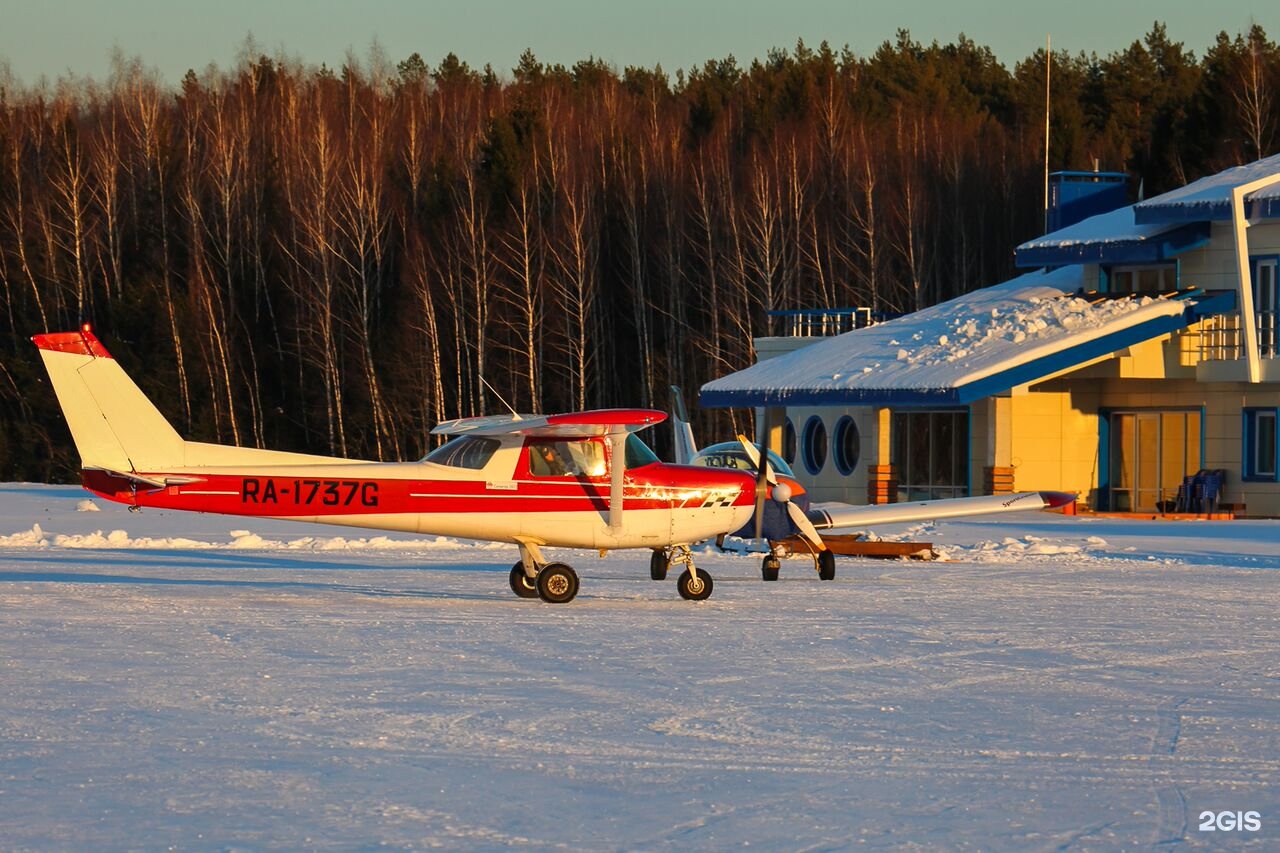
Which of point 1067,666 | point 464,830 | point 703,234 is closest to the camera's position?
point 464,830

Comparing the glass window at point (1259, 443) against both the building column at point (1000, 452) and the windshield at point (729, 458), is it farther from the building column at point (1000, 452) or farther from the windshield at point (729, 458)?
the windshield at point (729, 458)

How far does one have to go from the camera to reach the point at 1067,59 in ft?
292

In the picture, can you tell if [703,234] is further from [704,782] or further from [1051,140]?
[704,782]

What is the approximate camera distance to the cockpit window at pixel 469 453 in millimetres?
16922

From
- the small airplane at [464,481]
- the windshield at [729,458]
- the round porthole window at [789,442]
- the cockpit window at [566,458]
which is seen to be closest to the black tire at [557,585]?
the small airplane at [464,481]

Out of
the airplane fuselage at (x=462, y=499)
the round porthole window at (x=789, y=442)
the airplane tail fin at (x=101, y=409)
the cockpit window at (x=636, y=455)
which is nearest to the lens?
the airplane tail fin at (x=101, y=409)

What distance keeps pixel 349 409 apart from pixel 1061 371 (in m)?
35.6

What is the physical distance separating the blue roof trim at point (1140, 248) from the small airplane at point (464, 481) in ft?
65.0

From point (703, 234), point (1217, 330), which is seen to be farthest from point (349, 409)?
point (1217, 330)

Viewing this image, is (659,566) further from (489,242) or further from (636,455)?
(489,242)

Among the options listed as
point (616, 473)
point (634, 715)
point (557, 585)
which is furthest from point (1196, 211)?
point (634, 715)

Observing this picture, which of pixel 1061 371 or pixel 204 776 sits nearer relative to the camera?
pixel 204 776

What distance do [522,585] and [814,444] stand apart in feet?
76.6

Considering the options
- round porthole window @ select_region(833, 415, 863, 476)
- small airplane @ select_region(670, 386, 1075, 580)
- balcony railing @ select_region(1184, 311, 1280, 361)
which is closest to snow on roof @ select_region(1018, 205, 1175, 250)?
balcony railing @ select_region(1184, 311, 1280, 361)
